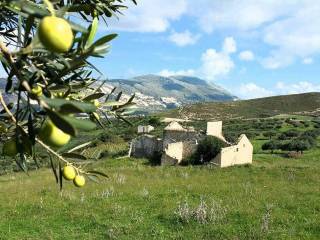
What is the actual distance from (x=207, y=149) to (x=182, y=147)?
216 centimetres

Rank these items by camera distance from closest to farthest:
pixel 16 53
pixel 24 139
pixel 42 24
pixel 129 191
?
pixel 42 24, pixel 16 53, pixel 24 139, pixel 129 191

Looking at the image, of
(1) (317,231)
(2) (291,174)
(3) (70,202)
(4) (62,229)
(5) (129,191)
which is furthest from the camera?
(2) (291,174)

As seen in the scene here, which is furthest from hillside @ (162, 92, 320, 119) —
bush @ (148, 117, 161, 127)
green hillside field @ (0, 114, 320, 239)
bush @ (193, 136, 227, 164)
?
green hillside field @ (0, 114, 320, 239)

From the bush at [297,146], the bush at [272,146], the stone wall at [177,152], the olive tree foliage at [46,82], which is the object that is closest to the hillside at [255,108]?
the bush at [272,146]

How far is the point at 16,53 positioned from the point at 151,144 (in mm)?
32601

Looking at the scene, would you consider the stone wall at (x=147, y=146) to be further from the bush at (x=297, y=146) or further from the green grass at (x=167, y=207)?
the green grass at (x=167, y=207)

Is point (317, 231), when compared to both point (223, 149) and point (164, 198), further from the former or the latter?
point (223, 149)

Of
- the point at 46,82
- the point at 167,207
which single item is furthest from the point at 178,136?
the point at 46,82

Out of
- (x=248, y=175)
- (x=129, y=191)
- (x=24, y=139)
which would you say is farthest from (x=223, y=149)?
(x=24, y=139)

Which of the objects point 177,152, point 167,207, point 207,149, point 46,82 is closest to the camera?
point 46,82

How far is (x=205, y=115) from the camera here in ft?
297

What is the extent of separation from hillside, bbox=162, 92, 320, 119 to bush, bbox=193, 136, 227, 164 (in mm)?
58654

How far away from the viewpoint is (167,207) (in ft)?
45.4

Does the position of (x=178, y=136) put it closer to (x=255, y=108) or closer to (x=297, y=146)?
(x=297, y=146)
